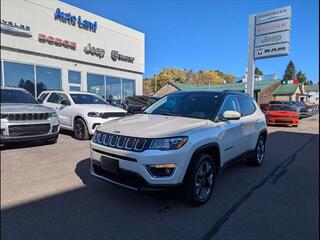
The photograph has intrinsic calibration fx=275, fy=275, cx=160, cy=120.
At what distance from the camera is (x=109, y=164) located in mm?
3777

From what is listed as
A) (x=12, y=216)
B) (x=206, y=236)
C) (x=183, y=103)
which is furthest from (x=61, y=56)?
(x=206, y=236)

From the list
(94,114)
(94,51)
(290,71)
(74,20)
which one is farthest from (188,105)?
(290,71)

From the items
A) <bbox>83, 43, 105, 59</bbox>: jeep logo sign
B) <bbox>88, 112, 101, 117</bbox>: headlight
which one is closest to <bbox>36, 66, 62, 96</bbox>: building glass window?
<bbox>83, 43, 105, 59</bbox>: jeep logo sign

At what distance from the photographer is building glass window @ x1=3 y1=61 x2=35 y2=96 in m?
13.6

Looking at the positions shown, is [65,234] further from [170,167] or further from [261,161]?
[261,161]

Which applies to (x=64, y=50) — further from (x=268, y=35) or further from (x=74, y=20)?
(x=268, y=35)

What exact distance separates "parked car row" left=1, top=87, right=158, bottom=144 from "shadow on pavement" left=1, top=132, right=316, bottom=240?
2.51 m

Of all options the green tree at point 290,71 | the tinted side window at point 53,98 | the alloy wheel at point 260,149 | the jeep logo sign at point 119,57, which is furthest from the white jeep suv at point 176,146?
the green tree at point 290,71

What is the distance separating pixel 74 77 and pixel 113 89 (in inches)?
142

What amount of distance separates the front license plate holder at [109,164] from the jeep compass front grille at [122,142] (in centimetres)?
19

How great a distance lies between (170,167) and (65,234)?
4.69 ft

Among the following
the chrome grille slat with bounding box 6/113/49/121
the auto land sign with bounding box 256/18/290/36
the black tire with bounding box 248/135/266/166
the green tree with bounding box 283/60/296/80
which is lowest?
the black tire with bounding box 248/135/266/166

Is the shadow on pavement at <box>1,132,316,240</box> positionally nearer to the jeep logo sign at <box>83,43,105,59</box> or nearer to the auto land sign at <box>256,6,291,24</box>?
the jeep logo sign at <box>83,43,105,59</box>

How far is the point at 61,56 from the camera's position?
16.1m
